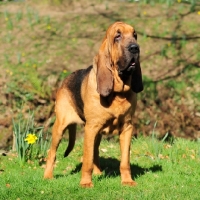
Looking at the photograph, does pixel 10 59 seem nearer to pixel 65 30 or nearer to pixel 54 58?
pixel 54 58

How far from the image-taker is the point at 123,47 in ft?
17.8

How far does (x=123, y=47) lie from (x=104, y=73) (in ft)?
1.42

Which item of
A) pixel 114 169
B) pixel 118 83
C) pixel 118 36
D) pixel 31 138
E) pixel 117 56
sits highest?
pixel 118 36

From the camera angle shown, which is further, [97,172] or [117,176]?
[97,172]

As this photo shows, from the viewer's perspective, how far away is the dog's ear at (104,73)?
18.3ft

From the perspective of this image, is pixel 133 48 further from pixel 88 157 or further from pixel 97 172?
pixel 97 172

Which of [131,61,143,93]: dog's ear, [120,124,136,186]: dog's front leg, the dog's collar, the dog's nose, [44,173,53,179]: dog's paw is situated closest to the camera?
the dog's nose

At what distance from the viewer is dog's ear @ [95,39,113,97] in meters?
5.57

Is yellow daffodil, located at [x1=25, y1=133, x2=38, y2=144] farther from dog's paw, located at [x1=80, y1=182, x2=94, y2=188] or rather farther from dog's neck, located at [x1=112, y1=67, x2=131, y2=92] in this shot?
dog's neck, located at [x1=112, y1=67, x2=131, y2=92]

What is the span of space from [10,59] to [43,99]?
7.12ft

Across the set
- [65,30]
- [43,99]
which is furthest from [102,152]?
[65,30]

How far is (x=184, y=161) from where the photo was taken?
742 cm

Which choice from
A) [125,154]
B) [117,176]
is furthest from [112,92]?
[117,176]

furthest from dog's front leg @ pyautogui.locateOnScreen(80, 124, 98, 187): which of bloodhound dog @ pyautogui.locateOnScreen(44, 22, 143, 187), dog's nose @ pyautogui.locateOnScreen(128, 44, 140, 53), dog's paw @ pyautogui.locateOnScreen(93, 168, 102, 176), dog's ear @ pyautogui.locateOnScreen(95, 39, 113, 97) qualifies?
dog's nose @ pyautogui.locateOnScreen(128, 44, 140, 53)
